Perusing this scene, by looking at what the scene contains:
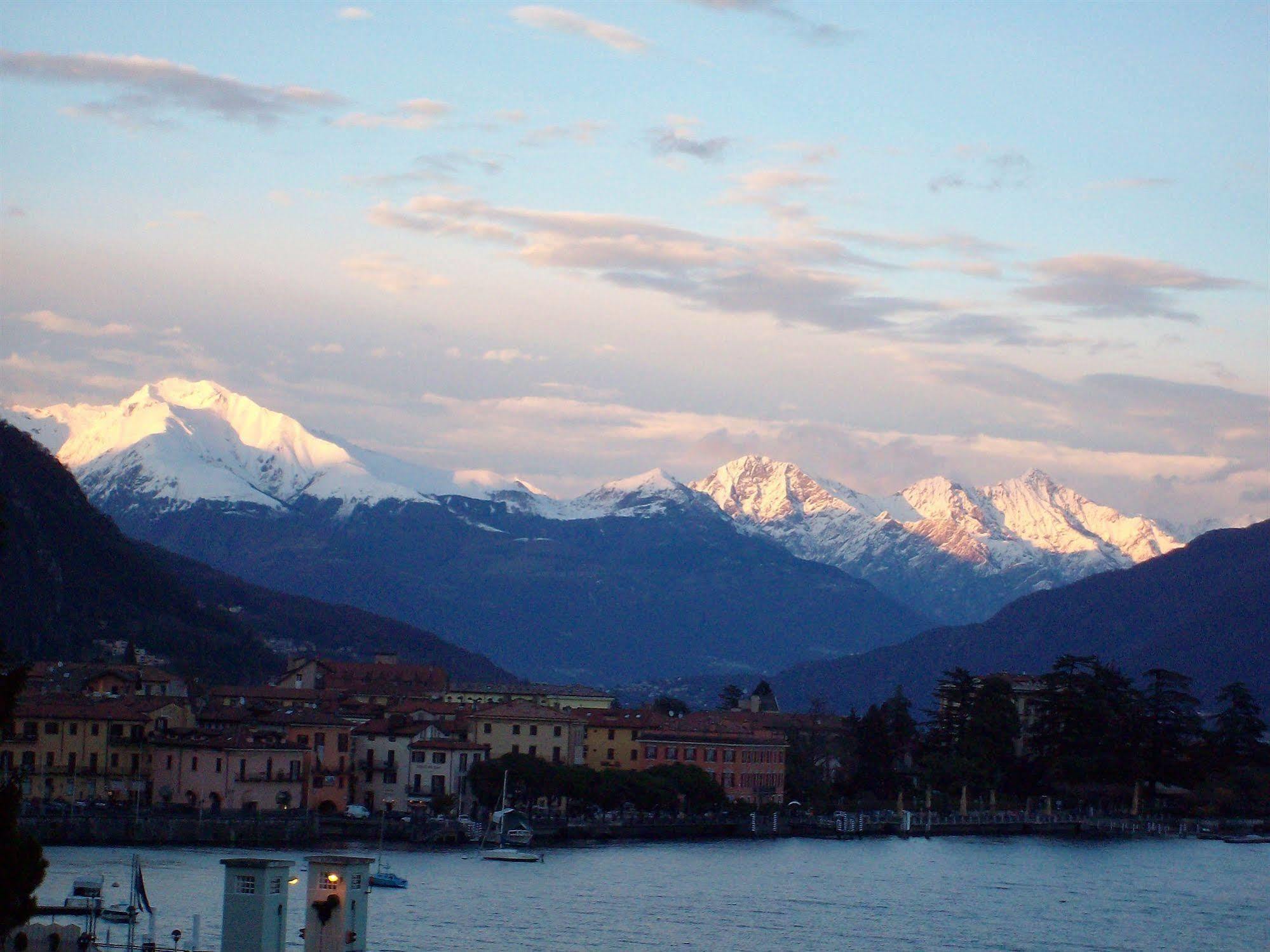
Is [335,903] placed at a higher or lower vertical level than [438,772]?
lower

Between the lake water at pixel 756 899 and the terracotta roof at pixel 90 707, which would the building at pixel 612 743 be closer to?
the lake water at pixel 756 899

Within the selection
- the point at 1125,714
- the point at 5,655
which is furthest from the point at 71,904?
the point at 1125,714

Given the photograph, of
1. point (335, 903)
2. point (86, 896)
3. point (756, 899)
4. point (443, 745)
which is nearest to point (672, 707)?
point (443, 745)

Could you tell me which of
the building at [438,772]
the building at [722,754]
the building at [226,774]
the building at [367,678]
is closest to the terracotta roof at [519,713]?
the building at [722,754]

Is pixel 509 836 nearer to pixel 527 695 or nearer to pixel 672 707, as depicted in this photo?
pixel 527 695

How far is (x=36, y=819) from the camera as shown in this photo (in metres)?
90.5

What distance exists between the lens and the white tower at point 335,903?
2127 inches

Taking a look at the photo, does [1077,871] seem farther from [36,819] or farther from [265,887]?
[265,887]

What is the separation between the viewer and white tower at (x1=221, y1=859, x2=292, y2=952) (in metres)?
51.6

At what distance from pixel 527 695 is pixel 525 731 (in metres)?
31.6

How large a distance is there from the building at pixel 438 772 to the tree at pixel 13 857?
67881 mm

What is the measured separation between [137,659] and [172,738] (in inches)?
1822

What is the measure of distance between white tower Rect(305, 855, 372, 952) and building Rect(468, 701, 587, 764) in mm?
61762

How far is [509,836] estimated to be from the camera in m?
99.9
